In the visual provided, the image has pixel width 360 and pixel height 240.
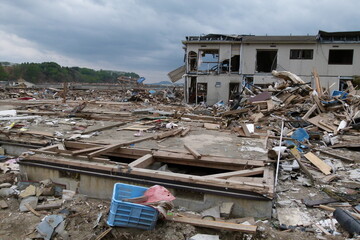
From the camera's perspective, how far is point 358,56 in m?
21.4

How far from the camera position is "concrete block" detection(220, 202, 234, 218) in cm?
410

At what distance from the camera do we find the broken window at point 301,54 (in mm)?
22016

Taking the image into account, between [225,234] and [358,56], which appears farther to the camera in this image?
[358,56]

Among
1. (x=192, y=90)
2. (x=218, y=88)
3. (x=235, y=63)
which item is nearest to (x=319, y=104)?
(x=218, y=88)

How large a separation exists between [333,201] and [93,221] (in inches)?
154

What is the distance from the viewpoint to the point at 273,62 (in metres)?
23.1

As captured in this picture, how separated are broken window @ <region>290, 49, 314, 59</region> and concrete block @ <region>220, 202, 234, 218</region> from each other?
68.9ft

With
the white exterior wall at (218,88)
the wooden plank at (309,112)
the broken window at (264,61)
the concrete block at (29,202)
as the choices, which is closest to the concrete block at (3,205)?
the concrete block at (29,202)

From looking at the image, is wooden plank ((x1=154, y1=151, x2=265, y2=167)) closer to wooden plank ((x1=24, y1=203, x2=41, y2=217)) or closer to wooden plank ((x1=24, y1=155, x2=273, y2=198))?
wooden plank ((x1=24, y1=155, x2=273, y2=198))

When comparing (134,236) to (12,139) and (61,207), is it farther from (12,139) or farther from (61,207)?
(12,139)

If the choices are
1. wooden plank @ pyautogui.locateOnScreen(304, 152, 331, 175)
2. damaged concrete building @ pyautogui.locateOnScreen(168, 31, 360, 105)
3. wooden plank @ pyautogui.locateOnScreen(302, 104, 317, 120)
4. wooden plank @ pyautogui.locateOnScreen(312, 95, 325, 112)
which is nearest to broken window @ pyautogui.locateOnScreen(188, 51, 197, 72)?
damaged concrete building @ pyautogui.locateOnScreen(168, 31, 360, 105)

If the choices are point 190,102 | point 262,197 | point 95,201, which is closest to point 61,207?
point 95,201

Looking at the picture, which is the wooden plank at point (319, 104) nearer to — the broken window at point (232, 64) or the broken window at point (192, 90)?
the broken window at point (232, 64)

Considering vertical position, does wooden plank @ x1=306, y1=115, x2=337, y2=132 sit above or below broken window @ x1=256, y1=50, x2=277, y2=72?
below
